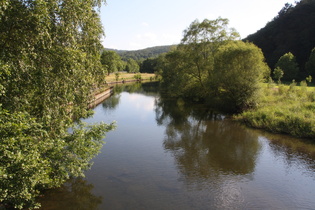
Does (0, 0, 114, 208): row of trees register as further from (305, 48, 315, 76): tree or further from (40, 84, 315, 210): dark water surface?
(305, 48, 315, 76): tree

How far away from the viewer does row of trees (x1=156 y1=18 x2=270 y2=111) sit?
29.2m

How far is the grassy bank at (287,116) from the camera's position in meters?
21.3

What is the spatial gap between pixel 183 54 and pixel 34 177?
36.7 m

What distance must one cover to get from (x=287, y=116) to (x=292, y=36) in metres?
78.9

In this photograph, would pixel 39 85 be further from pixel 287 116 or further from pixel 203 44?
pixel 203 44

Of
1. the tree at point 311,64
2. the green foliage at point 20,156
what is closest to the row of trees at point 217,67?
the green foliage at point 20,156

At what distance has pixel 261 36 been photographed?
3942 inches

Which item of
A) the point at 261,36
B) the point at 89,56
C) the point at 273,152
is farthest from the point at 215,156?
the point at 261,36

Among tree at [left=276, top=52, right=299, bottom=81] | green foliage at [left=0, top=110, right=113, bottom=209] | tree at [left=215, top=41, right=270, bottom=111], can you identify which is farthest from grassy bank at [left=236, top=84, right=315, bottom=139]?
tree at [left=276, top=52, right=299, bottom=81]

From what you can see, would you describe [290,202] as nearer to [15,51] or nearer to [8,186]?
[8,186]

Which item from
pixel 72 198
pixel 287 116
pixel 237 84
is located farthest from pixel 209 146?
pixel 237 84

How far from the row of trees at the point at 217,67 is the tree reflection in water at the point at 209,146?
4.38 meters

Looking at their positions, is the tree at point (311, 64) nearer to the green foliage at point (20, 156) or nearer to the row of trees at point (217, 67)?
the row of trees at point (217, 67)

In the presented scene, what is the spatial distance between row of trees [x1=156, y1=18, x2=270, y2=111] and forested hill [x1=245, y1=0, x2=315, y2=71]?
1948 inches
